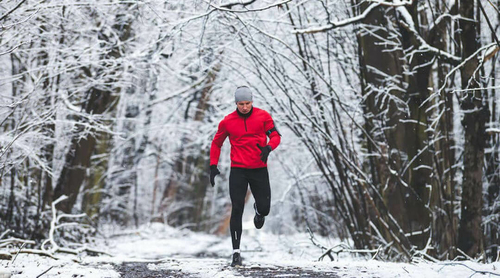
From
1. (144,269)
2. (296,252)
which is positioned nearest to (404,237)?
(144,269)

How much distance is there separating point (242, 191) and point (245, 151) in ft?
1.25

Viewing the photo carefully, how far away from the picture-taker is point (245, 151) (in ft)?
17.0

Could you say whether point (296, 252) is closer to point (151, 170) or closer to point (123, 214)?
point (123, 214)

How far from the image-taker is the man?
16.8 ft

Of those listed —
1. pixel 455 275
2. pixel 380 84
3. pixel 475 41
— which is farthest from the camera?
pixel 380 84

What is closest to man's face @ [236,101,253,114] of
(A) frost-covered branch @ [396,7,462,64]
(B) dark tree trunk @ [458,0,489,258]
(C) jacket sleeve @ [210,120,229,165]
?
(C) jacket sleeve @ [210,120,229,165]

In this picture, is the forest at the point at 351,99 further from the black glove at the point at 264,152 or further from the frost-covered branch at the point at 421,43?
the black glove at the point at 264,152

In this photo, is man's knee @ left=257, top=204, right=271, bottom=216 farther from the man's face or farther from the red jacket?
the man's face

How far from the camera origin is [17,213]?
29.1 ft

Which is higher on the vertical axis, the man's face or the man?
the man's face

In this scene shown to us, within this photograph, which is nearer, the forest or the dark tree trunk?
the dark tree trunk

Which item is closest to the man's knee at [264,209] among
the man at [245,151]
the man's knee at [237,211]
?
the man at [245,151]

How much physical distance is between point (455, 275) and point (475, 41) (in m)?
3.19

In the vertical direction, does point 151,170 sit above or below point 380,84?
below
